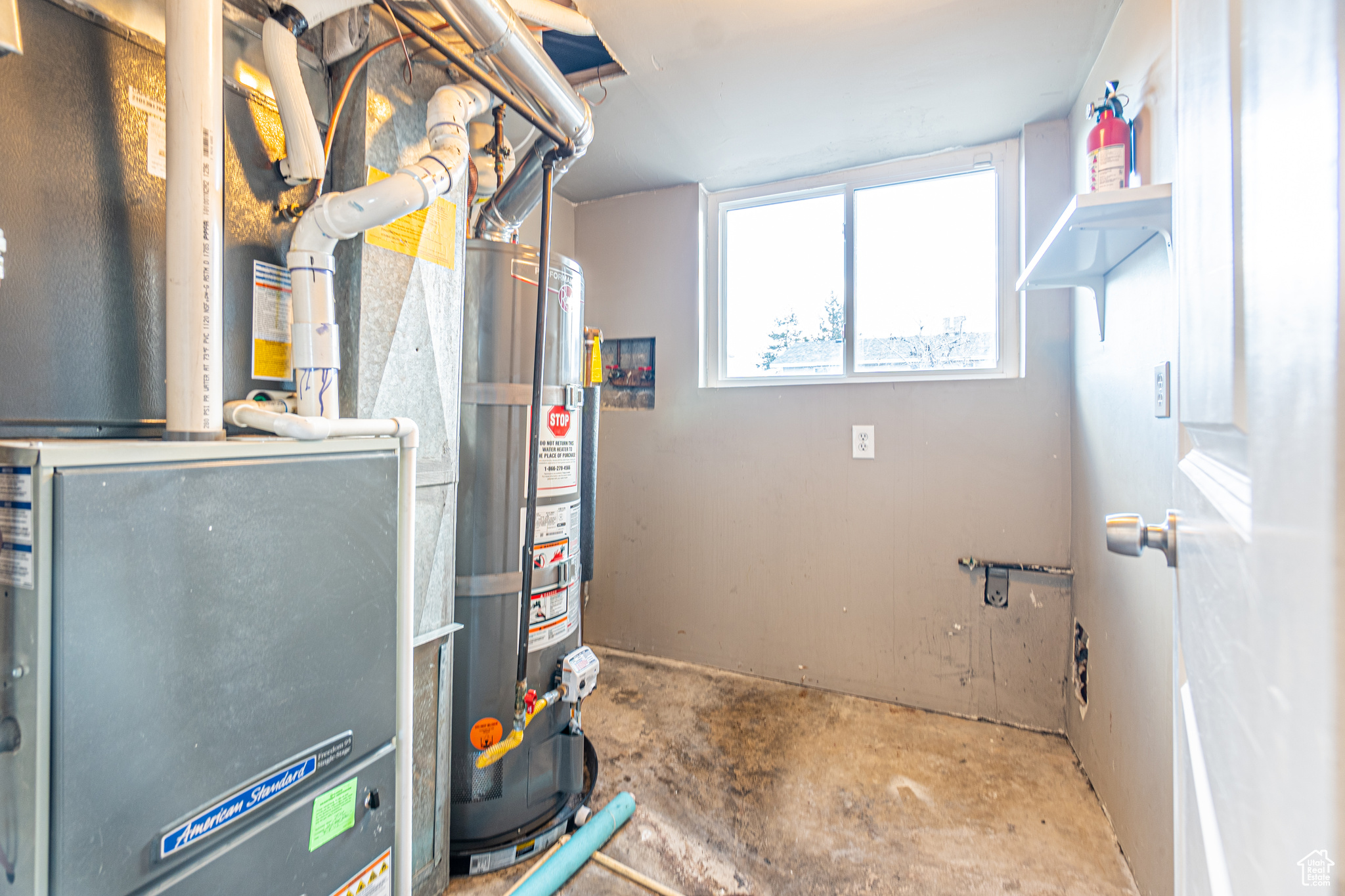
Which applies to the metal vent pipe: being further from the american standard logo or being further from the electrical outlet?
the electrical outlet

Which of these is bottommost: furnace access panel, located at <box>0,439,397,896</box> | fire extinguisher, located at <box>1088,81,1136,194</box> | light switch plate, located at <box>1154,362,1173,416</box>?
furnace access panel, located at <box>0,439,397,896</box>

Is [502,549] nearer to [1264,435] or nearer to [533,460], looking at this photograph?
[533,460]

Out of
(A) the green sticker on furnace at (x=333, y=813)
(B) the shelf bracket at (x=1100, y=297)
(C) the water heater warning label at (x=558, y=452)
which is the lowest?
(A) the green sticker on furnace at (x=333, y=813)

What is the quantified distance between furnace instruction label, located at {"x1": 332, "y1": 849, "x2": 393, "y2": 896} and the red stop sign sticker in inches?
35.4

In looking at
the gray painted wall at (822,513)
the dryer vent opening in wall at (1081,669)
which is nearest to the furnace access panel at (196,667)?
the gray painted wall at (822,513)

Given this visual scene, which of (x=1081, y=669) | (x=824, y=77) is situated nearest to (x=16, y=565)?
(x=824, y=77)

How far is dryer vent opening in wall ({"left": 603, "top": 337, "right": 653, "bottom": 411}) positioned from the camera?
2.60 m

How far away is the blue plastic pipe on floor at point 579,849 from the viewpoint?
125 centimetres

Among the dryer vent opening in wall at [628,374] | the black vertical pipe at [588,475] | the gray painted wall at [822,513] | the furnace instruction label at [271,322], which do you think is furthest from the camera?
the dryer vent opening in wall at [628,374]

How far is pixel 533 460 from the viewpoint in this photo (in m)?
1.37

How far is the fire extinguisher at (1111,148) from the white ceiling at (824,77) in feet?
1.17

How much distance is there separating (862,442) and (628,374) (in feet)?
3.58

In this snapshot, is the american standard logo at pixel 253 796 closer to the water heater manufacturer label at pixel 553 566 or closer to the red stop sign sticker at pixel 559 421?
the water heater manufacturer label at pixel 553 566

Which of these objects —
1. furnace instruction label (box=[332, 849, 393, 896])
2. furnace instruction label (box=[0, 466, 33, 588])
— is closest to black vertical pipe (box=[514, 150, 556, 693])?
furnace instruction label (box=[332, 849, 393, 896])
